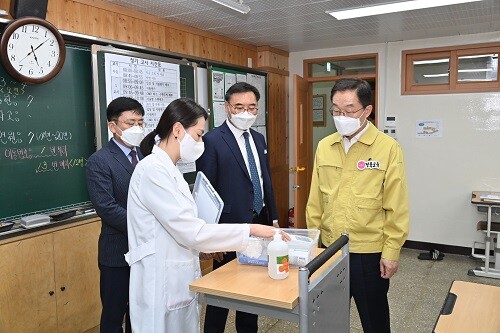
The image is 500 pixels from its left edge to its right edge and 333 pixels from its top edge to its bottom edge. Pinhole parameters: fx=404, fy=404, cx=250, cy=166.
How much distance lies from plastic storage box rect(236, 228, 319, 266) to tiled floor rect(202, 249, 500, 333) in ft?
4.83

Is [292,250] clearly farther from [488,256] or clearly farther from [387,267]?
[488,256]

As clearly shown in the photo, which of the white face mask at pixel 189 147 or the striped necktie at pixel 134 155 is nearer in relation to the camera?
the white face mask at pixel 189 147

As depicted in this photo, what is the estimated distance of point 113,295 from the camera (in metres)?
2.06

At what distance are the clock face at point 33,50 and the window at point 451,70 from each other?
3.89 metres

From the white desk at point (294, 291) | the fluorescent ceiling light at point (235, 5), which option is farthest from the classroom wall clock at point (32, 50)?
the white desk at point (294, 291)

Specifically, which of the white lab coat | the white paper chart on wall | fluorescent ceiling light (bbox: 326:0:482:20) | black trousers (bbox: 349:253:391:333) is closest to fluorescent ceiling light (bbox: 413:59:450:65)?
fluorescent ceiling light (bbox: 326:0:482:20)

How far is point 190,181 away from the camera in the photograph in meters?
3.86

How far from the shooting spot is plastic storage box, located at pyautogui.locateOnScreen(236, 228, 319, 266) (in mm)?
1598

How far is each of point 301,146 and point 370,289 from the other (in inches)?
125

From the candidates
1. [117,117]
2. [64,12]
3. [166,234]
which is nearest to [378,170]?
[166,234]

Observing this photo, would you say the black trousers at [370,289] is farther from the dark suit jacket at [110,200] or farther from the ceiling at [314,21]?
the ceiling at [314,21]

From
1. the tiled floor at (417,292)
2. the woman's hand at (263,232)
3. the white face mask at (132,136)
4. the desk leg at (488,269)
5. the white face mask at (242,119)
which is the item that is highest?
the white face mask at (242,119)

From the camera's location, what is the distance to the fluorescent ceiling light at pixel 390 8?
10.3 ft

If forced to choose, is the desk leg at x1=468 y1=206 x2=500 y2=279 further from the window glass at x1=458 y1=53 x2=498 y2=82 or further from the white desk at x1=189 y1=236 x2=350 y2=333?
the white desk at x1=189 y1=236 x2=350 y2=333
